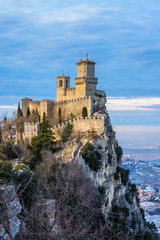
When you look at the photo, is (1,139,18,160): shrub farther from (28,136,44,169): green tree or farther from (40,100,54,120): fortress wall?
(40,100,54,120): fortress wall

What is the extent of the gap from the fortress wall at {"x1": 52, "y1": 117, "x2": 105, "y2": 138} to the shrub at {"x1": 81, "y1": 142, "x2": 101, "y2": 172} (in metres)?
4.80

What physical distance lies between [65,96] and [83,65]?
6.06 m

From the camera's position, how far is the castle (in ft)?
137

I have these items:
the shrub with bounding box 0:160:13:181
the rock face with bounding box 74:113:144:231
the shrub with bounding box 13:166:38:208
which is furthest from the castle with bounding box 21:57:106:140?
the shrub with bounding box 0:160:13:181

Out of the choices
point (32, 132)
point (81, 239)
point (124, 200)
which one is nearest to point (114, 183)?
point (124, 200)

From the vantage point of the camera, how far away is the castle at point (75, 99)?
41900 millimetres

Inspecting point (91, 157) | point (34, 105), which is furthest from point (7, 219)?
point (34, 105)

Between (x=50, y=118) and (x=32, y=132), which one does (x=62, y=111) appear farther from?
(x=32, y=132)

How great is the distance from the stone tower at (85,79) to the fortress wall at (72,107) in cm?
285

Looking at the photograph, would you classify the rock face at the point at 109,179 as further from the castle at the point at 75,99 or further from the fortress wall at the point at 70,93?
the fortress wall at the point at 70,93

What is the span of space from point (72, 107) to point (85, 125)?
6.65 metres

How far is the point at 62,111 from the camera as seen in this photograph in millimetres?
43844

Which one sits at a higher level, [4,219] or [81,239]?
[4,219]

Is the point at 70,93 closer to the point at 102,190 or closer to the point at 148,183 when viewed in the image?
the point at 102,190
